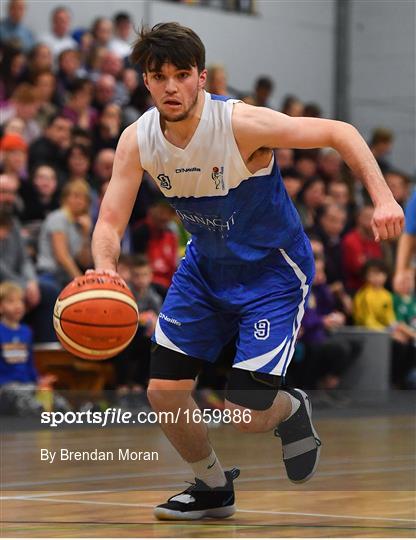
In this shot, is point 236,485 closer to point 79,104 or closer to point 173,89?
point 173,89

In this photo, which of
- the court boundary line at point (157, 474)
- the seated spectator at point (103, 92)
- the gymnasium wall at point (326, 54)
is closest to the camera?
the court boundary line at point (157, 474)

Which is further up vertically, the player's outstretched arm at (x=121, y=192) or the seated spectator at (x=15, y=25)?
the seated spectator at (x=15, y=25)

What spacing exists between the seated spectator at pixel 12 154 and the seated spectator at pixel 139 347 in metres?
1.33

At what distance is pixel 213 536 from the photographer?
5.21 m

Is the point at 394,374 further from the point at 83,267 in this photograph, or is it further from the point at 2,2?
the point at 2,2

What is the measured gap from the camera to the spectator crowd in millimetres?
11156

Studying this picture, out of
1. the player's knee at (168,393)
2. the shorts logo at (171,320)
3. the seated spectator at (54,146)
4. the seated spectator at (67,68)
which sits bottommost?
the player's knee at (168,393)

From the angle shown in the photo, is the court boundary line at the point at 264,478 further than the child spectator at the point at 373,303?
No

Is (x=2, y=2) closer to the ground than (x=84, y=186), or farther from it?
farther from it

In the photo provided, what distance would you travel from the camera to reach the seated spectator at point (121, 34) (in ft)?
49.1

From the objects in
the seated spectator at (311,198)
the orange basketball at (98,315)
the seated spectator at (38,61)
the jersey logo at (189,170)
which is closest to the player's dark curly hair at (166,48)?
the jersey logo at (189,170)

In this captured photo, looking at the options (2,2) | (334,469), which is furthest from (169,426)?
(2,2)

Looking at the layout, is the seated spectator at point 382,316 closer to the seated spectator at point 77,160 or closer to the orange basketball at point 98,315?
the seated spectator at point 77,160

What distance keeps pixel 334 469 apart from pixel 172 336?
234cm
